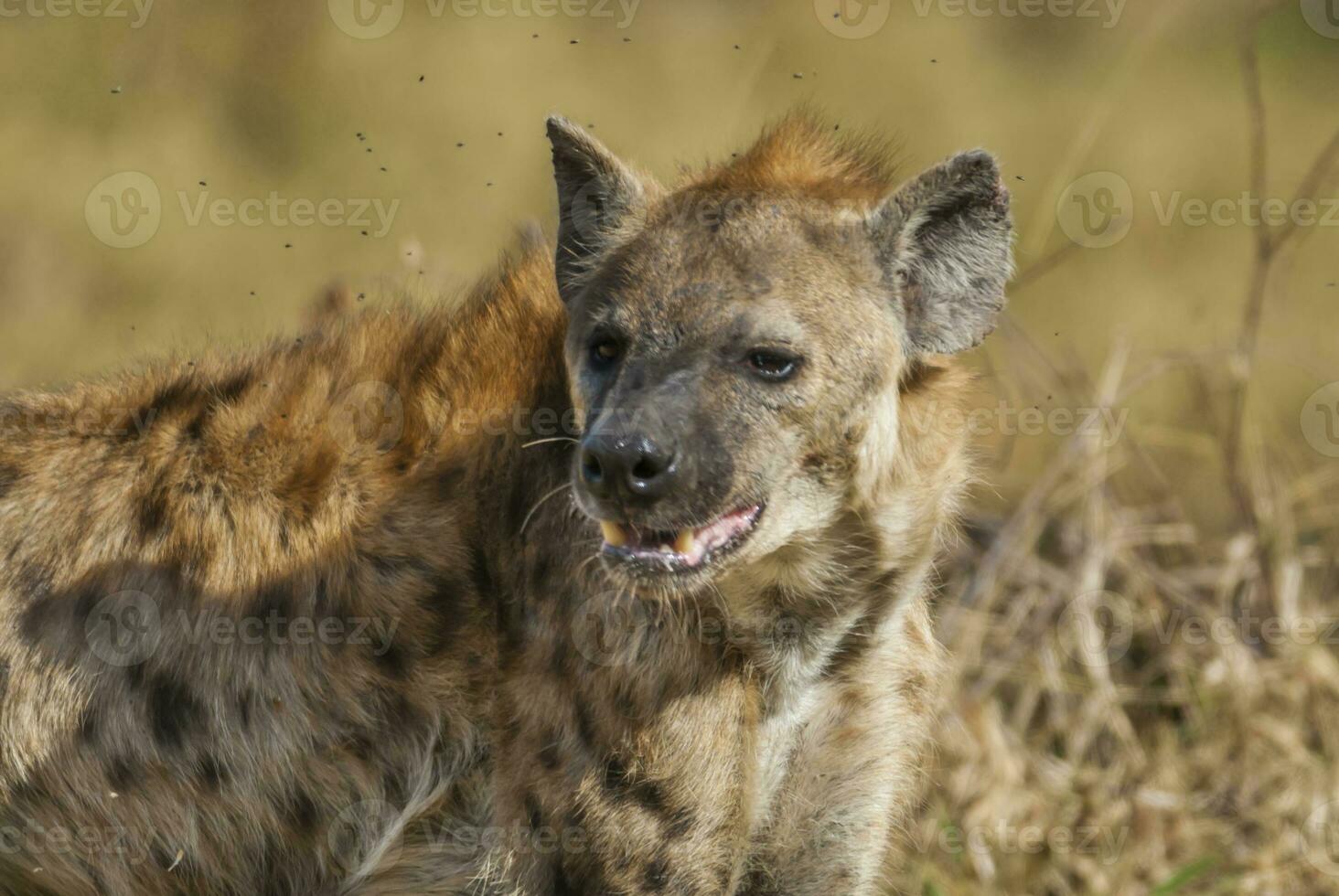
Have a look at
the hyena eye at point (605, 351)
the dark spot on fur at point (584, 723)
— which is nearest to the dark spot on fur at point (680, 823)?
the dark spot on fur at point (584, 723)

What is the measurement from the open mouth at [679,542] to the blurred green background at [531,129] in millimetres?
3897

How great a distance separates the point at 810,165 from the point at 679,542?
2.92 feet

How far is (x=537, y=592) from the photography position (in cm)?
286

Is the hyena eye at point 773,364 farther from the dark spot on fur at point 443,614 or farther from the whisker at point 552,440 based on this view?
the dark spot on fur at point 443,614

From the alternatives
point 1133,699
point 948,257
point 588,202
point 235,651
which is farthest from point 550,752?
point 1133,699

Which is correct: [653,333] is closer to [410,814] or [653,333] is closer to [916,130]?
[410,814]

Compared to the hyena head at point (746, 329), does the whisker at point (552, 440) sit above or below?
below

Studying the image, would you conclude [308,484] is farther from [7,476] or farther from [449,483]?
[7,476]

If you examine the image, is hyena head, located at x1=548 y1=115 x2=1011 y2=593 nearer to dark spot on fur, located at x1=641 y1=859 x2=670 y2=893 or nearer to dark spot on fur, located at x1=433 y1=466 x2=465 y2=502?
dark spot on fur, located at x1=433 y1=466 x2=465 y2=502

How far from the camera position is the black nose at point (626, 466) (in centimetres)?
254

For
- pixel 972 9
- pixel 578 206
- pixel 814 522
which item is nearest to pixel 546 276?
pixel 578 206

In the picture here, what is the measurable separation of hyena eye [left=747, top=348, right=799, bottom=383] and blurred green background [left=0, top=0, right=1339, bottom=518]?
377cm

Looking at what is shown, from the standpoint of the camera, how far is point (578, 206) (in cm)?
304

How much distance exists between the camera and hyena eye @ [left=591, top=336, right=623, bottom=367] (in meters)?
2.80
